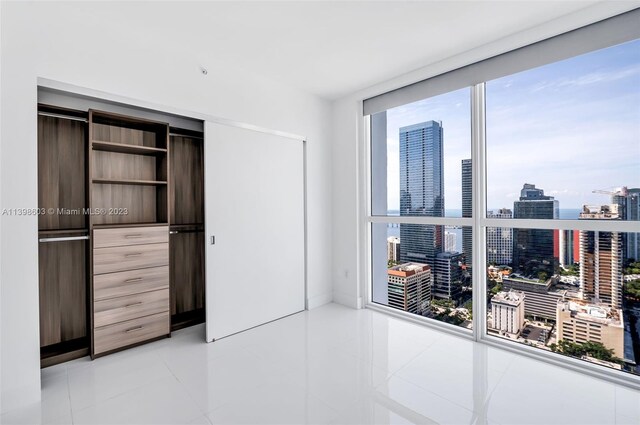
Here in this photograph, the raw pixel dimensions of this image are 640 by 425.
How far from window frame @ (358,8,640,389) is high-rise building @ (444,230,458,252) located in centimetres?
15

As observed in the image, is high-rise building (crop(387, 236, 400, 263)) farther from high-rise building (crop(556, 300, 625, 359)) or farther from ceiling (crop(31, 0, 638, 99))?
ceiling (crop(31, 0, 638, 99))

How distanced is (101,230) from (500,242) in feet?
11.8

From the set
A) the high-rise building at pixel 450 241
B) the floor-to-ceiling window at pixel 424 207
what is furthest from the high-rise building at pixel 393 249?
the high-rise building at pixel 450 241

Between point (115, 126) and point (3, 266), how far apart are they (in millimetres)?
1480

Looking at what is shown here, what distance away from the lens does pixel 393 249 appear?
12.1 ft

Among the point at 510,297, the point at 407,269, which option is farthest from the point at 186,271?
the point at 510,297

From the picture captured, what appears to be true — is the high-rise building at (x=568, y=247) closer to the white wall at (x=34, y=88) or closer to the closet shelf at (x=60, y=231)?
the white wall at (x=34, y=88)

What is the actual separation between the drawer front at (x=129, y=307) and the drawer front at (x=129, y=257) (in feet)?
0.88

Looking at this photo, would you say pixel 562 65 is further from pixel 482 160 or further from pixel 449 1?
pixel 449 1

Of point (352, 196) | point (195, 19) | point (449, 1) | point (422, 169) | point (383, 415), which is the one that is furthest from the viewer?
point (352, 196)

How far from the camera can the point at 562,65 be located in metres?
2.47

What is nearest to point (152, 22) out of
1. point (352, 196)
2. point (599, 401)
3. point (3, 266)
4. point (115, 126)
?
point (115, 126)

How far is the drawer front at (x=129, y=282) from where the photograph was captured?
2490 millimetres

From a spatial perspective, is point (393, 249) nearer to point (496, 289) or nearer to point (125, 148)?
point (496, 289)
